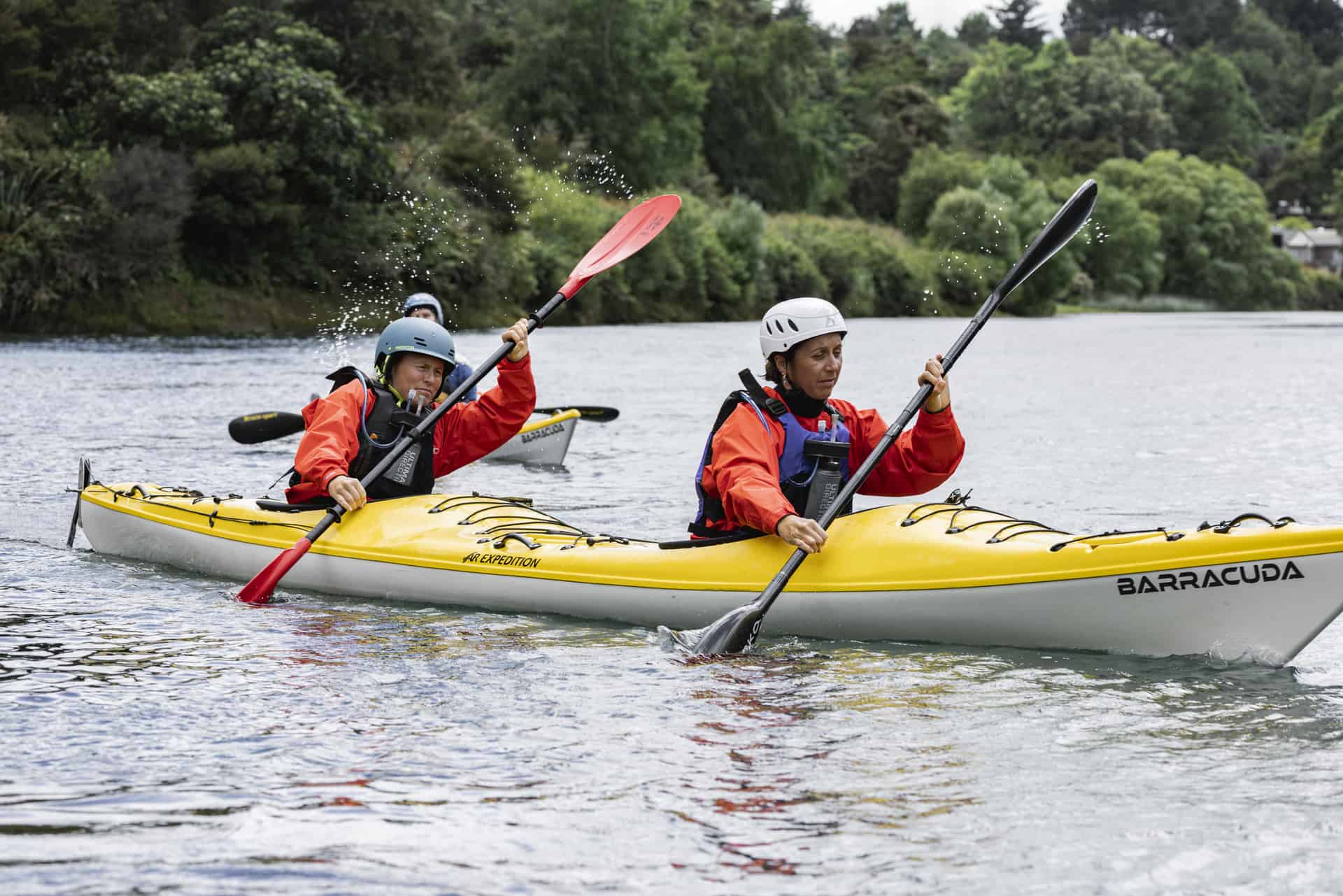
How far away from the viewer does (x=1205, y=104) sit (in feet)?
333

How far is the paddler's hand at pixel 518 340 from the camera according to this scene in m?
6.73

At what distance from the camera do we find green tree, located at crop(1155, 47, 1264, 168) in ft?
329

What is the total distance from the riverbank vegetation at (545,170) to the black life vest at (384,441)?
21464 mm

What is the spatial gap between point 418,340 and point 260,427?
8.00 feet

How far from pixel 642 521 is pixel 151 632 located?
3.87 meters

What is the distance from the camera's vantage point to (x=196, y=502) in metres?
7.27

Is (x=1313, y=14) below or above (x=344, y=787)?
above

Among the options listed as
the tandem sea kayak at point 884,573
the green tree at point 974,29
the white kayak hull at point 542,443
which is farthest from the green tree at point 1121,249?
the green tree at point 974,29

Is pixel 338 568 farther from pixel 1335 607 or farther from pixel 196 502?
pixel 1335 607

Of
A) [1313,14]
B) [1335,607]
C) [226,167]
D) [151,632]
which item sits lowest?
[151,632]

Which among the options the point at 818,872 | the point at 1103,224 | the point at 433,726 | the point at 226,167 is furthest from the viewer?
the point at 1103,224

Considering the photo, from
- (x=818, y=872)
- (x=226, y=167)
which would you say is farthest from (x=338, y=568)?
(x=226, y=167)

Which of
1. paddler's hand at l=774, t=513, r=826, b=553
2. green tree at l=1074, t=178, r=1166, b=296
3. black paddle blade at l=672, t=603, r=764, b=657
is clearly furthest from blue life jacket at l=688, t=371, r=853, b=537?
green tree at l=1074, t=178, r=1166, b=296

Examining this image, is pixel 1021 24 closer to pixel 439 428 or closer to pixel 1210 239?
pixel 1210 239
